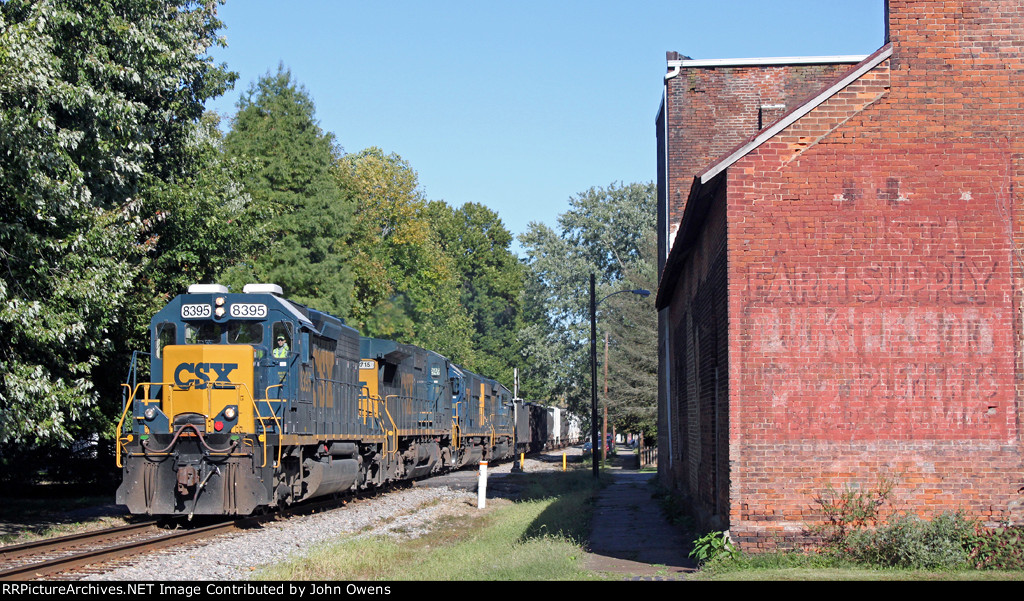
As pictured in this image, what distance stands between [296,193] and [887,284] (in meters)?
35.4

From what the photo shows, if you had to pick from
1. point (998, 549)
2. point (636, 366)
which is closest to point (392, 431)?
point (998, 549)

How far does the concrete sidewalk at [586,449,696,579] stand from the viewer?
12.5 meters

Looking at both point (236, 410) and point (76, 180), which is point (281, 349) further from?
point (76, 180)

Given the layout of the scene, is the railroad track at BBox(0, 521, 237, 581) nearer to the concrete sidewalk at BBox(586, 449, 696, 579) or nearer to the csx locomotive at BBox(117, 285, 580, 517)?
the csx locomotive at BBox(117, 285, 580, 517)

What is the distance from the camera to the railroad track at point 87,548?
457 inches

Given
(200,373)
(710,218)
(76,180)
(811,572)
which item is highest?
(76,180)

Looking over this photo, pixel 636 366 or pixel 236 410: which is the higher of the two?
pixel 636 366

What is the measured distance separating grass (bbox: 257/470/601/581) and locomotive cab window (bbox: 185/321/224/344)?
187 inches

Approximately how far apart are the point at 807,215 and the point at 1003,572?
4899mm

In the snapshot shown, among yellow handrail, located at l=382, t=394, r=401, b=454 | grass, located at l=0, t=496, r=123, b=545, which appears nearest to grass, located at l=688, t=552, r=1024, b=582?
grass, located at l=0, t=496, r=123, b=545

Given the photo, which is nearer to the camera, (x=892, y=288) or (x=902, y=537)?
(x=902, y=537)

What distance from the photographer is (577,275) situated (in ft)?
206
